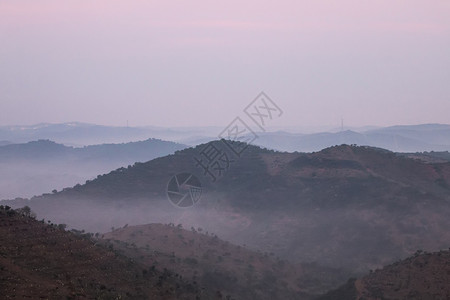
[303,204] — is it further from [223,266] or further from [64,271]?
[64,271]

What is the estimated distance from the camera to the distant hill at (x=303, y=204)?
202ft

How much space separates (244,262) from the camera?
51.0 meters

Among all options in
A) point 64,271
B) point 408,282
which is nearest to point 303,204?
point 408,282

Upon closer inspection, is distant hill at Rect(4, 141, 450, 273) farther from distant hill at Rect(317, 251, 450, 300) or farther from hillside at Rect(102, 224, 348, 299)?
distant hill at Rect(317, 251, 450, 300)

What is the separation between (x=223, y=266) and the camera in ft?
159

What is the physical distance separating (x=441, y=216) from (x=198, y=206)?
129ft

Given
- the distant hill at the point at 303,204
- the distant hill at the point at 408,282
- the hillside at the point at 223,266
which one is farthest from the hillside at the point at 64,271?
the distant hill at the point at 303,204

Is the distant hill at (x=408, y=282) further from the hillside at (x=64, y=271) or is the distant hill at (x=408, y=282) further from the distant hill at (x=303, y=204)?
the distant hill at (x=303, y=204)

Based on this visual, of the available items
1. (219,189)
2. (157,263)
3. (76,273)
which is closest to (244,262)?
(157,263)

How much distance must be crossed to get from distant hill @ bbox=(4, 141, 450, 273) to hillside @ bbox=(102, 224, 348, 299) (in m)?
6.65

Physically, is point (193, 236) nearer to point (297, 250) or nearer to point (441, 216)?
point (297, 250)

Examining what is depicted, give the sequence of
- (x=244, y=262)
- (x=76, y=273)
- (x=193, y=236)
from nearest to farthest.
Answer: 1. (x=76, y=273)
2. (x=244, y=262)
3. (x=193, y=236)

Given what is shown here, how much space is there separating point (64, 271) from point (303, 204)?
5565cm

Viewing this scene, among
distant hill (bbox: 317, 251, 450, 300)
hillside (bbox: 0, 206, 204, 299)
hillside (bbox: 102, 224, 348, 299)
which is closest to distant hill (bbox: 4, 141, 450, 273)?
hillside (bbox: 102, 224, 348, 299)
